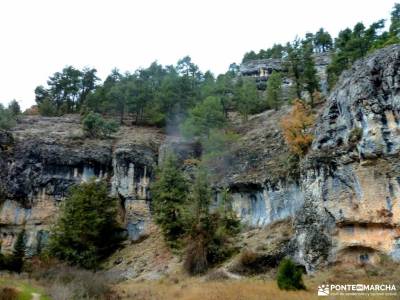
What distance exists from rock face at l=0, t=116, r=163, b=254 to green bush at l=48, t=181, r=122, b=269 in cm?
248

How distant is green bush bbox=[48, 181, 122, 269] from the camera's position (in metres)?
32.9

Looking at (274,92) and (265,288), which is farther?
(274,92)

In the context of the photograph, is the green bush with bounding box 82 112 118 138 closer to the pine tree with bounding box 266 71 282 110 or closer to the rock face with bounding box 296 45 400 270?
the pine tree with bounding box 266 71 282 110

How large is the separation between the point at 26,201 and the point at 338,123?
96.9 feet

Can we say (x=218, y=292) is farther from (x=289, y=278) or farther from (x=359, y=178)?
(x=359, y=178)

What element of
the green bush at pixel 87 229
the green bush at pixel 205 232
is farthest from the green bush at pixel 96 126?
the green bush at pixel 205 232

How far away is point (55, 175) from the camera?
4153 cm

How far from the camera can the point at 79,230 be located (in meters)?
33.4

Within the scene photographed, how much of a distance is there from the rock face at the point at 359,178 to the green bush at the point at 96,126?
27.2m

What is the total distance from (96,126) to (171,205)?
19321mm

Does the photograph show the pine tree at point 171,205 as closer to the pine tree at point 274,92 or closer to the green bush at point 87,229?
the green bush at point 87,229

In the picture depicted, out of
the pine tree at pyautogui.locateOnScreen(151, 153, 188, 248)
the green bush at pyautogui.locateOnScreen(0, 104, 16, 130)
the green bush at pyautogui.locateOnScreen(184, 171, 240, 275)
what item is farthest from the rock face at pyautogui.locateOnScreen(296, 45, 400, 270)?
the green bush at pyautogui.locateOnScreen(0, 104, 16, 130)

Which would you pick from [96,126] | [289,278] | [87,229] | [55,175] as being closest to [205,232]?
[289,278]

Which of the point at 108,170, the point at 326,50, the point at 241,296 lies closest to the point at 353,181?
the point at 241,296
